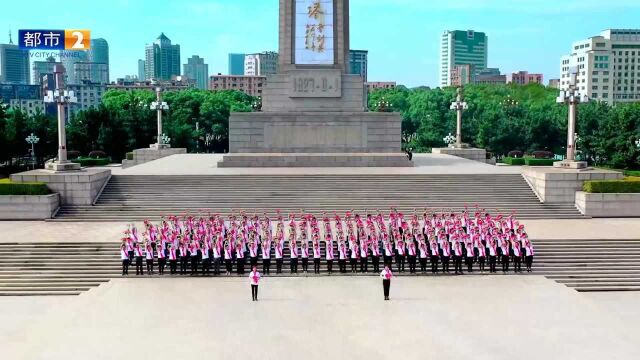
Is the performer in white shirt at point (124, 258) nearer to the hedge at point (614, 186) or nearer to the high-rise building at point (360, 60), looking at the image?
the hedge at point (614, 186)

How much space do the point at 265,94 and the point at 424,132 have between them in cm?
2729

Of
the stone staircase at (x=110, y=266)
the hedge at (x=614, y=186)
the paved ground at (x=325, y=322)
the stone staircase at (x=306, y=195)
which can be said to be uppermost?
the hedge at (x=614, y=186)

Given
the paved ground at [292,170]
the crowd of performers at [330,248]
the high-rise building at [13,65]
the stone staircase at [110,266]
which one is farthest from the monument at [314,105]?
the high-rise building at [13,65]

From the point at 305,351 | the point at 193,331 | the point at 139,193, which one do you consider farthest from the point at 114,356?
the point at 139,193

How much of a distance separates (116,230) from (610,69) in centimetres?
11235

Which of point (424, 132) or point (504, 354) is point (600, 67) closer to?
point (424, 132)

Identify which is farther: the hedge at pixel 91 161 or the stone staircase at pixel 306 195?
the hedge at pixel 91 161

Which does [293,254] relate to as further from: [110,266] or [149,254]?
[110,266]

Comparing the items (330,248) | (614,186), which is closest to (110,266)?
(330,248)

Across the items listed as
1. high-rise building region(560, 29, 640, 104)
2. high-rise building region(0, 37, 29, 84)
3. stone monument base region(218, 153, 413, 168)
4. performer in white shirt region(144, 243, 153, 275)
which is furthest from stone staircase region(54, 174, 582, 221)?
high-rise building region(0, 37, 29, 84)

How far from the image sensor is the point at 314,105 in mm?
32344

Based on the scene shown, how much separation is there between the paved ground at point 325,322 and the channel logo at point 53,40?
18893mm

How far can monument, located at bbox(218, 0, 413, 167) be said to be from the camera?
3145 centimetres

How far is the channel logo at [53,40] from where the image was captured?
100 feet
